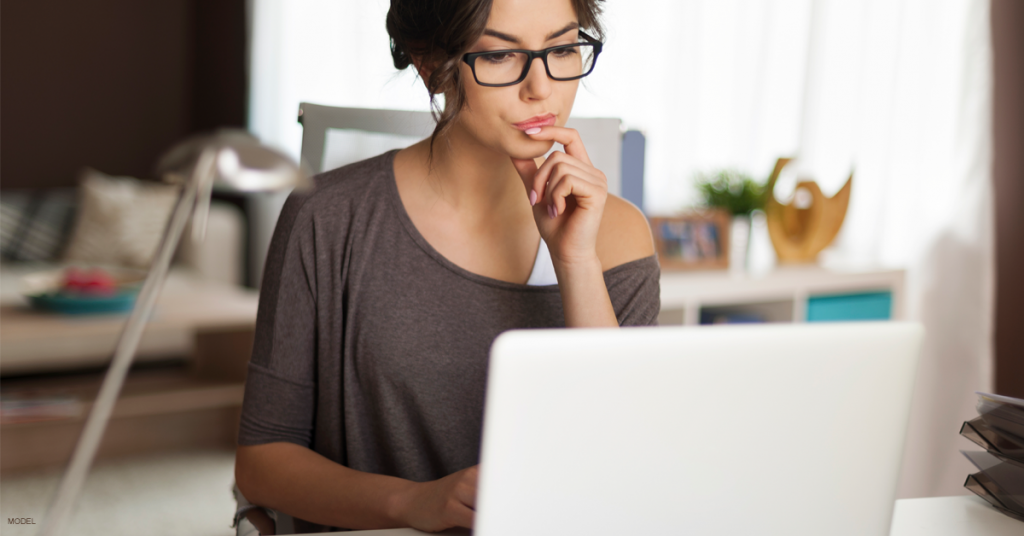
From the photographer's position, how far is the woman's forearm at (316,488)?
0.85 metres

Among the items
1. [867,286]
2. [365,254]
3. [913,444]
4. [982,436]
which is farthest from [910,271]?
[365,254]

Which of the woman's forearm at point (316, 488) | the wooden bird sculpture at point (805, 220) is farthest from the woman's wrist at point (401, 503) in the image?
the wooden bird sculpture at point (805, 220)

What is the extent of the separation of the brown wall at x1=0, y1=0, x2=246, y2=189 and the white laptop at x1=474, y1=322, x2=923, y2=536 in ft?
12.4

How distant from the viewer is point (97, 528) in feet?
6.93

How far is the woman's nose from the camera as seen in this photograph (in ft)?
3.05

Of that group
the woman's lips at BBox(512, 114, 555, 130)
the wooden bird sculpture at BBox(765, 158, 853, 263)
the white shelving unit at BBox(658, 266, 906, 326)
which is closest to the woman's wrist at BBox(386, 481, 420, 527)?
the woman's lips at BBox(512, 114, 555, 130)

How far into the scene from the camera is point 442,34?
946 mm

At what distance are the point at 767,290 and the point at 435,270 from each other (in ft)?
4.50

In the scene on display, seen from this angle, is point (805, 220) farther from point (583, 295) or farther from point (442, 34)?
point (442, 34)

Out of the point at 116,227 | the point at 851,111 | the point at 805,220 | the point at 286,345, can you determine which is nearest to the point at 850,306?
the point at 805,220

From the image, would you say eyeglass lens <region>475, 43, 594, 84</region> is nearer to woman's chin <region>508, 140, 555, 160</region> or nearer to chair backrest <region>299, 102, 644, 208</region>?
woman's chin <region>508, 140, 555, 160</region>

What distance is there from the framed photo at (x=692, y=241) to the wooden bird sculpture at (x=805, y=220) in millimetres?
173

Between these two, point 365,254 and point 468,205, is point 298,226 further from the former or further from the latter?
point 468,205

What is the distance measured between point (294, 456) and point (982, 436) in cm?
82
